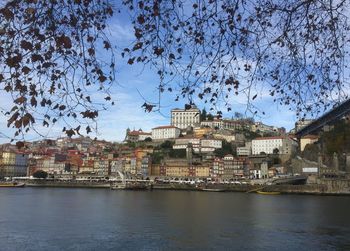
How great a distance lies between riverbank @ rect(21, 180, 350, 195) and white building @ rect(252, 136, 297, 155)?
1038 inches

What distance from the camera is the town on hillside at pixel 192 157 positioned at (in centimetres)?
7536

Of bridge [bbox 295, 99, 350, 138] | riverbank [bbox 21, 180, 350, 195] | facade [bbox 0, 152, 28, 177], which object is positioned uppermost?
facade [bbox 0, 152, 28, 177]

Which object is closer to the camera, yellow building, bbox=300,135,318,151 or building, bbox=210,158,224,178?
yellow building, bbox=300,135,318,151

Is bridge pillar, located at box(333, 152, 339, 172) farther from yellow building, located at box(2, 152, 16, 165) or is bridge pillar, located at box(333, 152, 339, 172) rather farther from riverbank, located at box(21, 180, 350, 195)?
yellow building, located at box(2, 152, 16, 165)

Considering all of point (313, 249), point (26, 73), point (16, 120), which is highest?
point (26, 73)

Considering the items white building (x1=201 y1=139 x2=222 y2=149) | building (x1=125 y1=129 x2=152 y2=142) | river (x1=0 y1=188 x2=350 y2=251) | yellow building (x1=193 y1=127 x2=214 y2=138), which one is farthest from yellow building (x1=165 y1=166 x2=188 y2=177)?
river (x1=0 y1=188 x2=350 y2=251)

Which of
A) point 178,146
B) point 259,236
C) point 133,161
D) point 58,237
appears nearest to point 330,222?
point 259,236

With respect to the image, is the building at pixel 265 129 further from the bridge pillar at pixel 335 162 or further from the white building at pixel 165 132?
the bridge pillar at pixel 335 162

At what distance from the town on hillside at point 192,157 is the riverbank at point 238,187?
469 cm

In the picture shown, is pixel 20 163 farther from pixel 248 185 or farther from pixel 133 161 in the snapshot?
pixel 248 185

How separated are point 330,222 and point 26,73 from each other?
20.9 m

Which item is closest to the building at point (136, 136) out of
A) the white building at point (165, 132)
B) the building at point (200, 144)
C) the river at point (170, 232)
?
the white building at point (165, 132)

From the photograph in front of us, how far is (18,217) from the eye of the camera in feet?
73.0

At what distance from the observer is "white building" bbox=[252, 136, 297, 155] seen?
91312 millimetres
